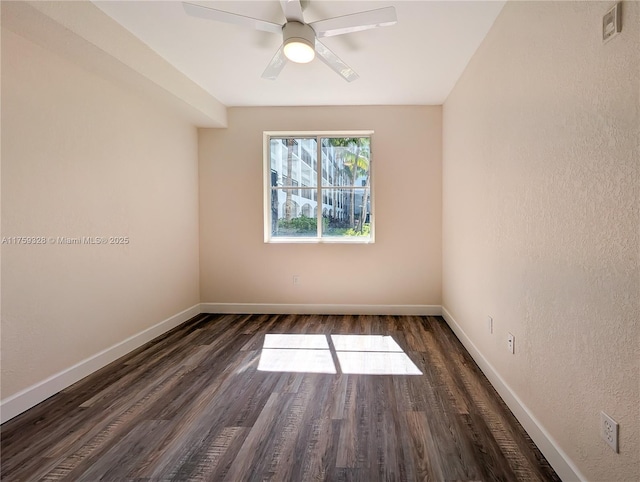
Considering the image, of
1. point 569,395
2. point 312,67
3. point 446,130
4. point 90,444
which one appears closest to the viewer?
point 569,395

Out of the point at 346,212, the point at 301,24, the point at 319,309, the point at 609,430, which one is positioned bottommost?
the point at 319,309

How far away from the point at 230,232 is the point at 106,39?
2261mm

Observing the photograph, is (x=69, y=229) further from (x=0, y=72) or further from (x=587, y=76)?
(x=587, y=76)

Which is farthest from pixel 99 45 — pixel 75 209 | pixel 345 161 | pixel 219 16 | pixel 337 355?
pixel 337 355

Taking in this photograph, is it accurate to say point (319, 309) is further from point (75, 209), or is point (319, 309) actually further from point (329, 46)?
point (329, 46)

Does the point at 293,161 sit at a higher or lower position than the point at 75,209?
higher

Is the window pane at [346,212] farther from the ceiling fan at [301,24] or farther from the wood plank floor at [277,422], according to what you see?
the ceiling fan at [301,24]

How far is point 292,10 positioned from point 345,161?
7.12 ft

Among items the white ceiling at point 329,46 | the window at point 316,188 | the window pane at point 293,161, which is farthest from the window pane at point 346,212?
the white ceiling at point 329,46

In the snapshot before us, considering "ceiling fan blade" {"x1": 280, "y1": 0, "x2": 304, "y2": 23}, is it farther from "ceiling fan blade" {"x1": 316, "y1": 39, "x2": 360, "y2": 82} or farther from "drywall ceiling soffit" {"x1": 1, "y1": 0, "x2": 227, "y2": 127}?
"drywall ceiling soffit" {"x1": 1, "y1": 0, "x2": 227, "y2": 127}

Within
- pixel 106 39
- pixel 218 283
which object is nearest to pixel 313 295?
pixel 218 283

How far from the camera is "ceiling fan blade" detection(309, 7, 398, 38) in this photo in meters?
1.77

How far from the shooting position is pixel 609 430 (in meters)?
1.09

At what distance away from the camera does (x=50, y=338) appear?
6.71ft
